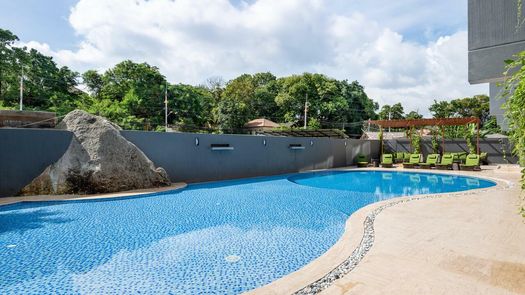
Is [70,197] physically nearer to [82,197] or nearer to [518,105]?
[82,197]

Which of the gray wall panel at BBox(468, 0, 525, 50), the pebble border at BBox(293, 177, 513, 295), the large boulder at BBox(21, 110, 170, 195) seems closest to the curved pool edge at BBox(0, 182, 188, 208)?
the large boulder at BBox(21, 110, 170, 195)

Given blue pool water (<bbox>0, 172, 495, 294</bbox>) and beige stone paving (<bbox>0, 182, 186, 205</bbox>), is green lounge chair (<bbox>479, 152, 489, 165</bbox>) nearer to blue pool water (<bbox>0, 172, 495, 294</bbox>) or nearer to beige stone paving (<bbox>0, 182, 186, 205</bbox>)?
blue pool water (<bbox>0, 172, 495, 294</bbox>)

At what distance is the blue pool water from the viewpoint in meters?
3.94

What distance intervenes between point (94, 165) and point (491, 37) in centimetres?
1243

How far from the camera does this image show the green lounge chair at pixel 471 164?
17.1 m

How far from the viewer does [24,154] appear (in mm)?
9508

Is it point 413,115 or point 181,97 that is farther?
point 413,115

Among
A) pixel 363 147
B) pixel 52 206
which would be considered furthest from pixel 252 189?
pixel 363 147

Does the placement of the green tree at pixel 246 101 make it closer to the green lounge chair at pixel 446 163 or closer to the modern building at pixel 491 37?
the green lounge chair at pixel 446 163

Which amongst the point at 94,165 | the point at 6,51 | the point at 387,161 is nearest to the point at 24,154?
the point at 94,165

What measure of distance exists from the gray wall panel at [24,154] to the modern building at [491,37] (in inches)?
512

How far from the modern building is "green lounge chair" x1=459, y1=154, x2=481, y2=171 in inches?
434

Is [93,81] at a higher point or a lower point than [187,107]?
higher

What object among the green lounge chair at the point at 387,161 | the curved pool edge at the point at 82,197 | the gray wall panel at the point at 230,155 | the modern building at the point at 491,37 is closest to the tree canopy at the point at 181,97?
the gray wall panel at the point at 230,155
